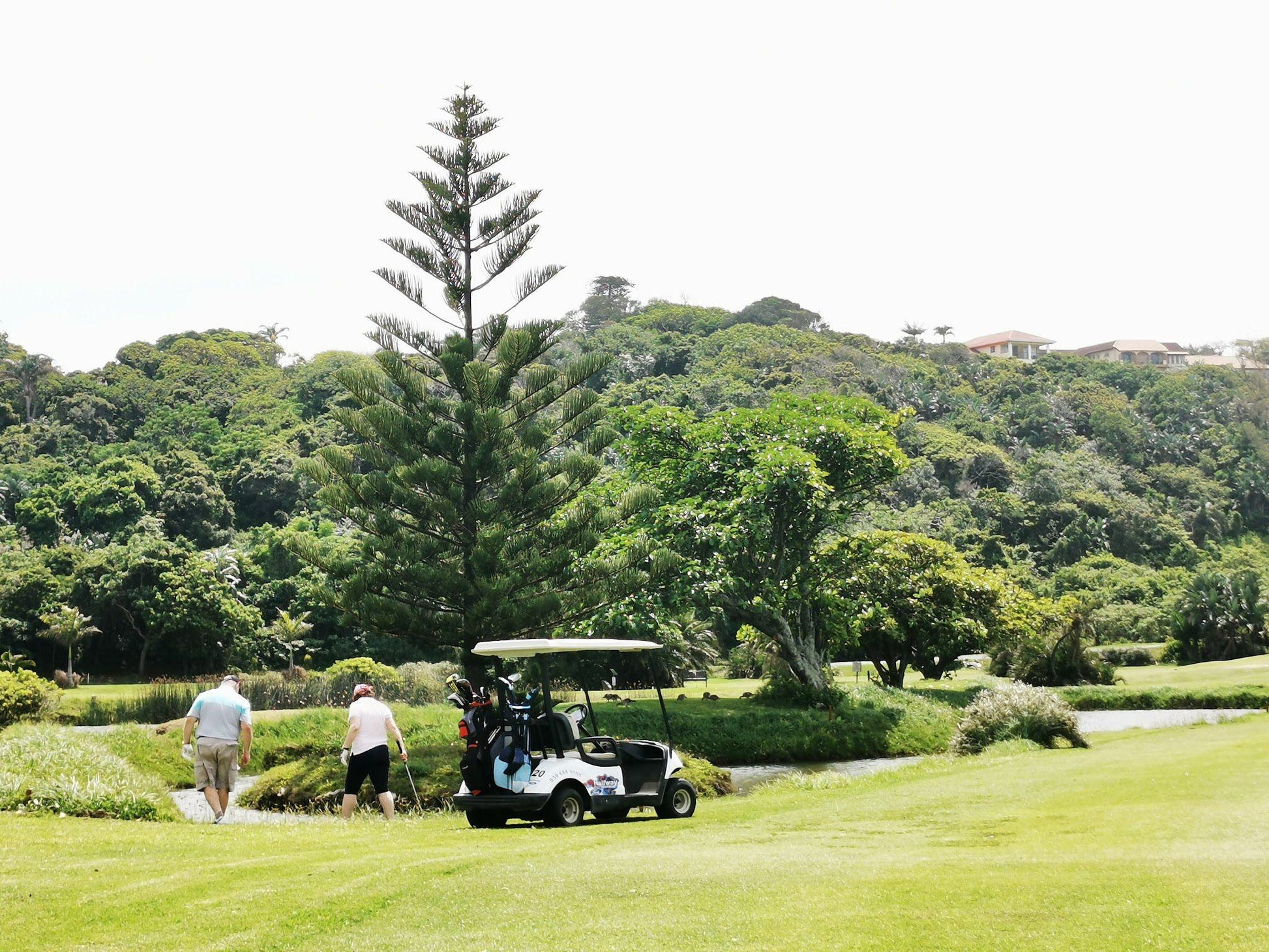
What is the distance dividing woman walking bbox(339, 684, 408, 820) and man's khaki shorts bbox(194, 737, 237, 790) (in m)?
1.06

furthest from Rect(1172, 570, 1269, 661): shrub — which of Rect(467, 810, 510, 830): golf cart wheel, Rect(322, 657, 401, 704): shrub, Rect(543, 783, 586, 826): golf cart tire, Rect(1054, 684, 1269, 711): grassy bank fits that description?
Rect(467, 810, 510, 830): golf cart wheel

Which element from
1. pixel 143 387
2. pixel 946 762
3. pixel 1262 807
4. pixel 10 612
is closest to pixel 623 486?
pixel 946 762

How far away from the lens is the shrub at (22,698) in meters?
21.7

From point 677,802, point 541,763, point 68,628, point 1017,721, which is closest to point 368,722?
point 541,763

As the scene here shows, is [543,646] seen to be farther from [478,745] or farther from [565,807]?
[565,807]

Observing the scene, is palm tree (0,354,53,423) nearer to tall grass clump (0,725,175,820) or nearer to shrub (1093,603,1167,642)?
shrub (1093,603,1167,642)

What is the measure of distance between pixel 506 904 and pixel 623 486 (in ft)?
66.0

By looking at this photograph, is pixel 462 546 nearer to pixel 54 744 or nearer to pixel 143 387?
pixel 54 744

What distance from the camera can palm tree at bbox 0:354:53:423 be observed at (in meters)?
80.1

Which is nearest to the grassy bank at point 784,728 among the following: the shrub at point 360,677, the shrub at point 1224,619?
the shrub at point 360,677

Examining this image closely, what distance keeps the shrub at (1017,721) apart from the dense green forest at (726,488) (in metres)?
5.87

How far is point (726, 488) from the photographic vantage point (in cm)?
2683

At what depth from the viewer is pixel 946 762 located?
18547mm

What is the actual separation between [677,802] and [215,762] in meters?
4.65
